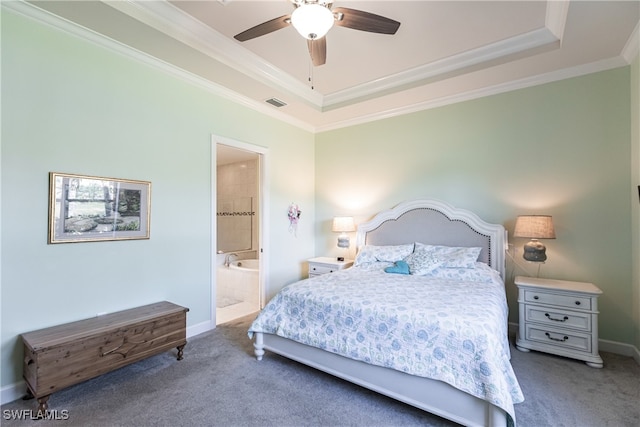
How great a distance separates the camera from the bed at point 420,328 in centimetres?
171

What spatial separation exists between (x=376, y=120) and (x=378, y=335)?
3.30 metres

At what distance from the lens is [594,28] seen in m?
2.38

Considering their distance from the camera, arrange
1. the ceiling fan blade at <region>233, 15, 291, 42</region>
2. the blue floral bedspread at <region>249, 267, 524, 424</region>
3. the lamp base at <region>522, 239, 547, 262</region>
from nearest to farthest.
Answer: the blue floral bedspread at <region>249, 267, 524, 424</region>
the ceiling fan blade at <region>233, 15, 291, 42</region>
the lamp base at <region>522, 239, 547, 262</region>

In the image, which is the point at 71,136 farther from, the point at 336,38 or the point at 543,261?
the point at 543,261

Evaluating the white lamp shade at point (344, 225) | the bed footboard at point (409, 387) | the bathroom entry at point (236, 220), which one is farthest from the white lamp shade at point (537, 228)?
the bathroom entry at point (236, 220)

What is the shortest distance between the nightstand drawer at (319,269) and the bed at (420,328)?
32.5 inches

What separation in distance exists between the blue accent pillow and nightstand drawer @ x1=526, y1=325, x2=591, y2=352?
4.13 ft

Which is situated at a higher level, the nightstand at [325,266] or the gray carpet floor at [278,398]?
the nightstand at [325,266]

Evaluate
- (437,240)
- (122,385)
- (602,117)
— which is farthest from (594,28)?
(122,385)

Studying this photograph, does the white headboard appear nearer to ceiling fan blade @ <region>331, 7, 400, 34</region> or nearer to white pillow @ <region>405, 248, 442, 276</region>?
white pillow @ <region>405, 248, 442, 276</region>

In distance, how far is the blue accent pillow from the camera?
3.26 meters

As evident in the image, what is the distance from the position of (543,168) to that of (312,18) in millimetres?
2972
